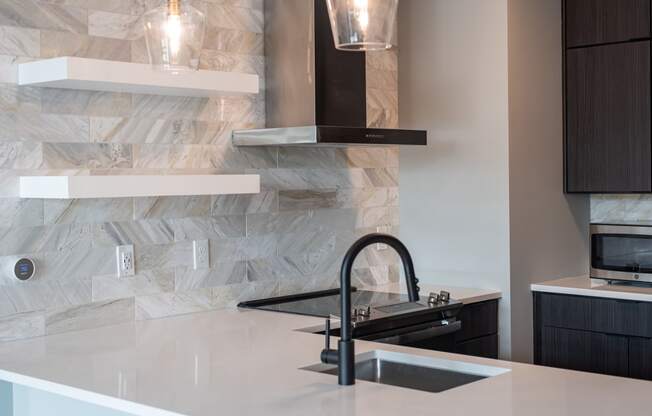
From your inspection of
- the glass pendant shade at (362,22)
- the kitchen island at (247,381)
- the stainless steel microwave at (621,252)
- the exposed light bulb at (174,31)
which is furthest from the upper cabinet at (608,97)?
the exposed light bulb at (174,31)

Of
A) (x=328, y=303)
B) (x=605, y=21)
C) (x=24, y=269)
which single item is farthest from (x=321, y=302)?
(x=605, y=21)

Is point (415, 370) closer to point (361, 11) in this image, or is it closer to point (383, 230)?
point (361, 11)

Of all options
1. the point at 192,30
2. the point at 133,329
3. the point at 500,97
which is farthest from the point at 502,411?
the point at 500,97

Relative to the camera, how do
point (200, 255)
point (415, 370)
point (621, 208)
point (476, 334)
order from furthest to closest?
Answer: point (621, 208) < point (476, 334) < point (200, 255) < point (415, 370)

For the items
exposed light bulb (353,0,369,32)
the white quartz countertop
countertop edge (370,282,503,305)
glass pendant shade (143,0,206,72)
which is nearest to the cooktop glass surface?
countertop edge (370,282,503,305)

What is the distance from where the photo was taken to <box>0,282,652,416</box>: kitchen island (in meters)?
2.04

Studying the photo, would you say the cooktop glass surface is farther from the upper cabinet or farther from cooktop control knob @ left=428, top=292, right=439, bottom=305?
the upper cabinet

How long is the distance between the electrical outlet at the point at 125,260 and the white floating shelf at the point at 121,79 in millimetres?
588

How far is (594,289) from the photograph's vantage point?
3912 millimetres

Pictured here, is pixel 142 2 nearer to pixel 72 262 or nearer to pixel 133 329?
pixel 72 262

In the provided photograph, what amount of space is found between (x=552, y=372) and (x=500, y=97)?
76.3 inches

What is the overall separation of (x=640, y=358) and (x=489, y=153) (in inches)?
44.8

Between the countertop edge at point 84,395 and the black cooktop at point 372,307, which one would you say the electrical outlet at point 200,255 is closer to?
the black cooktop at point 372,307

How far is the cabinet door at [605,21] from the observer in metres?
4.06
